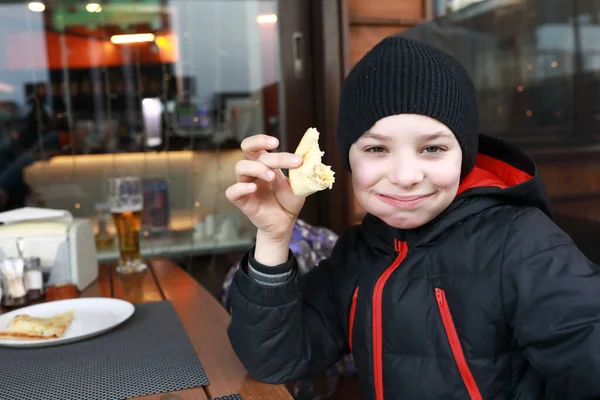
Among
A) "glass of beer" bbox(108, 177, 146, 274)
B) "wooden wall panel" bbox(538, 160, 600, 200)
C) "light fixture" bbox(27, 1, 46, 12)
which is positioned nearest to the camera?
"glass of beer" bbox(108, 177, 146, 274)

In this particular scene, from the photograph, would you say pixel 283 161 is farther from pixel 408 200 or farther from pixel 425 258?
pixel 425 258

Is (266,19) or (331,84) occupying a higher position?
(266,19)

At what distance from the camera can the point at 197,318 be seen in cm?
127

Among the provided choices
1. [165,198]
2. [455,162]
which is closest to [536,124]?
[455,162]

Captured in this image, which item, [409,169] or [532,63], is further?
[532,63]

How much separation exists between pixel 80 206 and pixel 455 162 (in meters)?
2.19

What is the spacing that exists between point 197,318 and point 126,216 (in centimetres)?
67

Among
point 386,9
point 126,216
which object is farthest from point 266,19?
point 126,216

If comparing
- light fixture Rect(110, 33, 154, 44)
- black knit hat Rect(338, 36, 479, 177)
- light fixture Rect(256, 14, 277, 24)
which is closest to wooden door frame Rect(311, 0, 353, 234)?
light fixture Rect(256, 14, 277, 24)

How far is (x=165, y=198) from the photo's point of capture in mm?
2865

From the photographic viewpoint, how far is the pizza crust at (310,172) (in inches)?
37.1

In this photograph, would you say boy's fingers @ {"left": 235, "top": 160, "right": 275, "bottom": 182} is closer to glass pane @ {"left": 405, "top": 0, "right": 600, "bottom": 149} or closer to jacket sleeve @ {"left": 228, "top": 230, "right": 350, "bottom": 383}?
jacket sleeve @ {"left": 228, "top": 230, "right": 350, "bottom": 383}

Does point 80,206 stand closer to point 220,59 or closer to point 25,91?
point 25,91

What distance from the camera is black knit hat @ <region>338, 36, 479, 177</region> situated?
0.99 meters
